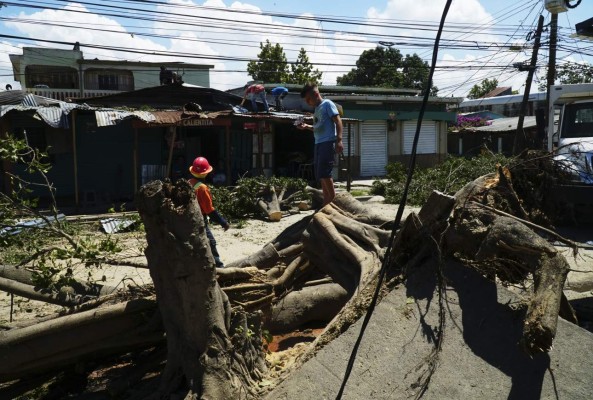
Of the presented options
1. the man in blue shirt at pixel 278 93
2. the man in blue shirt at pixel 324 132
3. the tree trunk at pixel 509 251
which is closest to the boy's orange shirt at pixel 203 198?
the man in blue shirt at pixel 324 132

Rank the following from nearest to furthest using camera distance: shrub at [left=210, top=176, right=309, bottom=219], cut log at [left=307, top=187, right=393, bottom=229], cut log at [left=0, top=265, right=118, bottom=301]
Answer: cut log at [left=0, top=265, right=118, bottom=301]
cut log at [left=307, top=187, right=393, bottom=229]
shrub at [left=210, top=176, right=309, bottom=219]

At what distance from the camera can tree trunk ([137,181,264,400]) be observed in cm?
386

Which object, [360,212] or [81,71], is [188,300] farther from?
[81,71]

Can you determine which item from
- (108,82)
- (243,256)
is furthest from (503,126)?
(243,256)

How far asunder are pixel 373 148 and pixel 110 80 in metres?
16.6

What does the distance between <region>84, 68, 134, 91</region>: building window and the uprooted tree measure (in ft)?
102

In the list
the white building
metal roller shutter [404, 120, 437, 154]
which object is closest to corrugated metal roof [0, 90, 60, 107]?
the white building

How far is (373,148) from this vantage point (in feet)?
91.8

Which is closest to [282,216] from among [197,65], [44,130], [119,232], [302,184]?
[302,184]

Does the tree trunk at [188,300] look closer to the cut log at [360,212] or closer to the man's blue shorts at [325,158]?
the cut log at [360,212]

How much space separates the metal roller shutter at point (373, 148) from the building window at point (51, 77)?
18.1 meters

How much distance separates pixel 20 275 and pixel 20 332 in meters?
1.12

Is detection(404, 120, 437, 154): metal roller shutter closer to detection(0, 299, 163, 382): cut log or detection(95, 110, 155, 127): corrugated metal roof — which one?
detection(95, 110, 155, 127): corrugated metal roof

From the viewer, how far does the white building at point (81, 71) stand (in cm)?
3341
